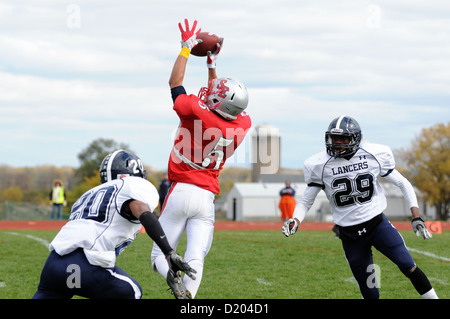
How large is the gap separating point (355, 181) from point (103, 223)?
2694mm

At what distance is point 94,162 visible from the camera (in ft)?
211

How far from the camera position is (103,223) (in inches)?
153

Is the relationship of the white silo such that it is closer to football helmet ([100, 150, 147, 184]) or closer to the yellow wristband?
the yellow wristband

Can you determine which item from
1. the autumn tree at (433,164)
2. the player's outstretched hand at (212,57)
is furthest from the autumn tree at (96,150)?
the player's outstretched hand at (212,57)

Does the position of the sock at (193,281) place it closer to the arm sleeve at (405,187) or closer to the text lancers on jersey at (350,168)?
the text lancers on jersey at (350,168)

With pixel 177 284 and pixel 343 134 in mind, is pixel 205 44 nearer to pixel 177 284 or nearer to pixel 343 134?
pixel 343 134

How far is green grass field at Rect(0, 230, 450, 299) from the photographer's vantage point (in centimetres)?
768

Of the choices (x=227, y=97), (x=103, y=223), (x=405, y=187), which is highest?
(x=227, y=97)

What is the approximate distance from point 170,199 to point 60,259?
134cm

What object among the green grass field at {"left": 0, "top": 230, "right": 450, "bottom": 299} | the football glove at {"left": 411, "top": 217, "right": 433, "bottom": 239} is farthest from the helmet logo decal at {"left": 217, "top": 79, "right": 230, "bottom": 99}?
the green grass field at {"left": 0, "top": 230, "right": 450, "bottom": 299}

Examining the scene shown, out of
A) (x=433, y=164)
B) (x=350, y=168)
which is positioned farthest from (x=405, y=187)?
(x=433, y=164)

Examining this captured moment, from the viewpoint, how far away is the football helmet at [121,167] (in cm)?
419

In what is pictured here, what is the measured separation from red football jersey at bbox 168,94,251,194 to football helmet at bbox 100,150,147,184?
740 millimetres
